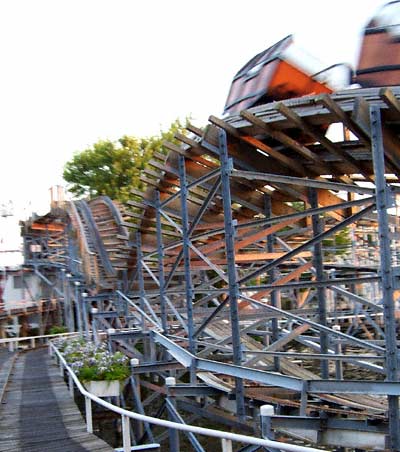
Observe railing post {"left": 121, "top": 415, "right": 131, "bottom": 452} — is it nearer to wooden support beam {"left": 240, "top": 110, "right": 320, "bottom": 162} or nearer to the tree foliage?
wooden support beam {"left": 240, "top": 110, "right": 320, "bottom": 162}

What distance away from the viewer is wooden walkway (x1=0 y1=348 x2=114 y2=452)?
9.79 m

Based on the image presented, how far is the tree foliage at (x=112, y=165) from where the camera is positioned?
40531 millimetres

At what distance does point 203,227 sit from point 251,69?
378 centimetres

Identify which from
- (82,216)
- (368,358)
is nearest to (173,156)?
(368,358)

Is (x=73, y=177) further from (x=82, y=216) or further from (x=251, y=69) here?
(x=251, y=69)

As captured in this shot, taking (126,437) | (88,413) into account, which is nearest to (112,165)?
(88,413)

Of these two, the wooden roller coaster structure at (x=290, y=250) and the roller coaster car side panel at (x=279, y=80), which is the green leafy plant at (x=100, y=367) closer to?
the wooden roller coaster structure at (x=290, y=250)

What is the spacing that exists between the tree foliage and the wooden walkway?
22.1 metres

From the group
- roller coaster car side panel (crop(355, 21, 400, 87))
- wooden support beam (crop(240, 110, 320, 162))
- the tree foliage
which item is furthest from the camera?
the tree foliage

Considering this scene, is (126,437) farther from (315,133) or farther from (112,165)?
(112,165)

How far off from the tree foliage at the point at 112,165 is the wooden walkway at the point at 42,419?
22.1 meters

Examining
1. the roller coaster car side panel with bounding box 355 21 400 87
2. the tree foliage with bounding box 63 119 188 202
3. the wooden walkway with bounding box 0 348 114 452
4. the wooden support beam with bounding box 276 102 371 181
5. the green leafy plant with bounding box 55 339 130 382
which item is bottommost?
the wooden walkway with bounding box 0 348 114 452

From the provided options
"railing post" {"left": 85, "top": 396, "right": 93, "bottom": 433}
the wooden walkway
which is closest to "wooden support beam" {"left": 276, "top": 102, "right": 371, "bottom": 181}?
the wooden walkway

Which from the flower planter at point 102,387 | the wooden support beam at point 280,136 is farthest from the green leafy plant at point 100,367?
the wooden support beam at point 280,136
